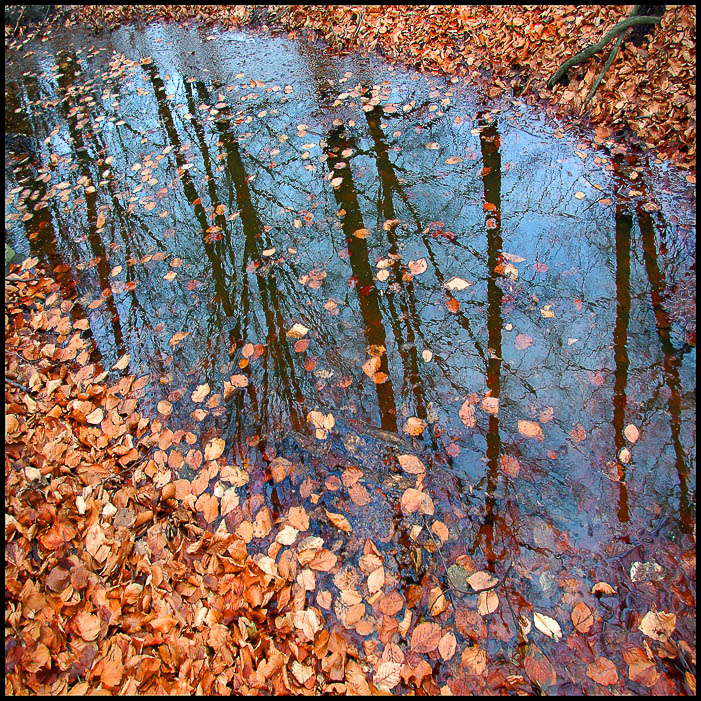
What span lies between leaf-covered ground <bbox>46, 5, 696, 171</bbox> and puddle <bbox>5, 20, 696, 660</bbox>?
0.34 m

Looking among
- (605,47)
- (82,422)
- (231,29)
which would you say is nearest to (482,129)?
(605,47)

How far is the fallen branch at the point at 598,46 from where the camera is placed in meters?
4.21

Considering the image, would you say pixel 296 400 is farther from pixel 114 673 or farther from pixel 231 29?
pixel 231 29

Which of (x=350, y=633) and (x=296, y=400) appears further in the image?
(x=296, y=400)

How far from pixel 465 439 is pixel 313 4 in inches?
328

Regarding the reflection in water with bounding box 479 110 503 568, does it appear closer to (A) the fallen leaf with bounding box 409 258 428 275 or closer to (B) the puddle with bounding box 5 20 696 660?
(B) the puddle with bounding box 5 20 696 660

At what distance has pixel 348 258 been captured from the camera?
12.5 feet

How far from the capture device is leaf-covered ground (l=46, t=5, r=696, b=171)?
13.3ft

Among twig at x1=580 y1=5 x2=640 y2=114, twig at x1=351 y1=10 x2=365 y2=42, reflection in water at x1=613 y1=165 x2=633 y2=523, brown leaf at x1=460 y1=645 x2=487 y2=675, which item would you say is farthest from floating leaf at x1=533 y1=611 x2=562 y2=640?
twig at x1=351 y1=10 x2=365 y2=42

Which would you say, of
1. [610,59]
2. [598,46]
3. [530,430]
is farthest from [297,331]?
A: [598,46]

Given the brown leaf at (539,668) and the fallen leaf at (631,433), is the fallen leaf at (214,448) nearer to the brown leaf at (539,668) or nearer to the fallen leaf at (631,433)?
the brown leaf at (539,668)

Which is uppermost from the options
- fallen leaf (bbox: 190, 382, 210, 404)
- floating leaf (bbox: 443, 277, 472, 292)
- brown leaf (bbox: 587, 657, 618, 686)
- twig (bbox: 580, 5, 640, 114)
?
twig (bbox: 580, 5, 640, 114)

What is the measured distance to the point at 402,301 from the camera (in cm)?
342

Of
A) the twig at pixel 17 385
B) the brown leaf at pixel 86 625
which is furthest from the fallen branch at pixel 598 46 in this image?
the brown leaf at pixel 86 625
